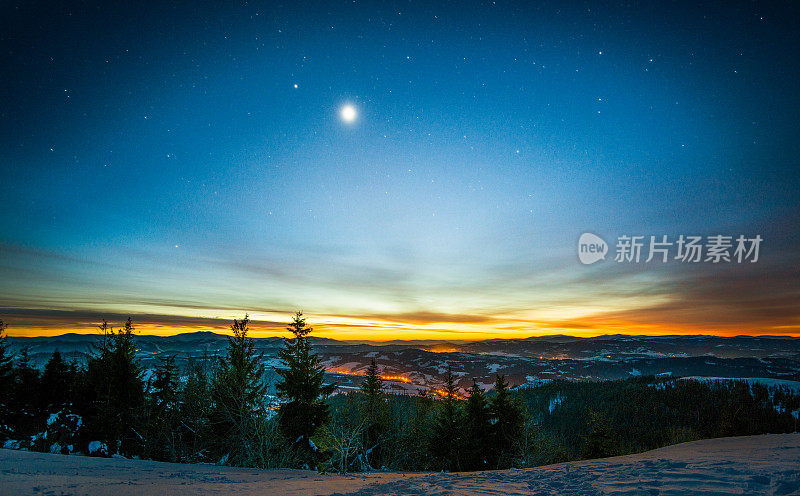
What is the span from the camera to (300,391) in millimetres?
24594

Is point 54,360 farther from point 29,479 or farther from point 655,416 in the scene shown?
point 655,416

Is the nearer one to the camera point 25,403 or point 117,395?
point 117,395

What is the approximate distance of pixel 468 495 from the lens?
6773 millimetres

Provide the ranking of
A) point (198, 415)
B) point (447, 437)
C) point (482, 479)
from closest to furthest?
1. point (482, 479)
2. point (198, 415)
3. point (447, 437)

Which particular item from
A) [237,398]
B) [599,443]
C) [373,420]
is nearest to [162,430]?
[237,398]

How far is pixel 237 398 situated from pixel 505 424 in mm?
23403

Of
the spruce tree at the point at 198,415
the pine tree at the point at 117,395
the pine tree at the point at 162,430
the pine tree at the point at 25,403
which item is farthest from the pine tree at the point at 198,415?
the pine tree at the point at 25,403

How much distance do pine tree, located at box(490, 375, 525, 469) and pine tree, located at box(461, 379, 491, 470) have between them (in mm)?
672

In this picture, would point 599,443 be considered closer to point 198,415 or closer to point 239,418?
point 239,418

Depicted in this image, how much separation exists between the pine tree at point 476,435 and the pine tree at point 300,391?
44.8 feet

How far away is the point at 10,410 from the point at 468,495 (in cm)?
4241

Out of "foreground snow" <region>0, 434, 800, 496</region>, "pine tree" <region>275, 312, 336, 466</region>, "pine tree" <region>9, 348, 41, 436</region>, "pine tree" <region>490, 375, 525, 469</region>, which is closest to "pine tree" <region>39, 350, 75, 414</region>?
"pine tree" <region>9, 348, 41, 436</region>

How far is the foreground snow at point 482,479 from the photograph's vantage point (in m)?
6.41

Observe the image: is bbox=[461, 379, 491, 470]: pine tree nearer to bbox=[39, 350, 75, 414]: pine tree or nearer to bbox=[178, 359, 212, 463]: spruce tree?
bbox=[178, 359, 212, 463]: spruce tree
